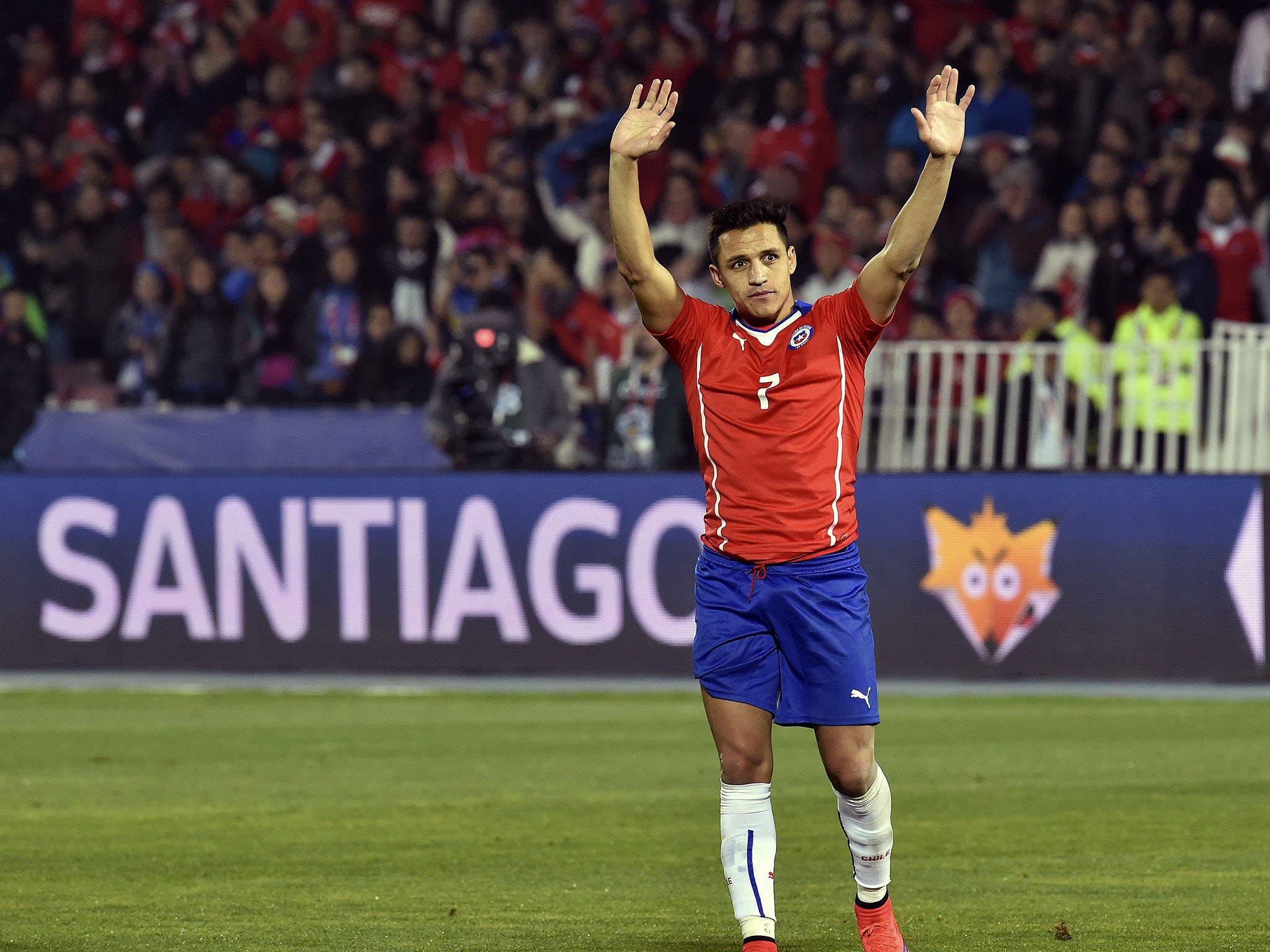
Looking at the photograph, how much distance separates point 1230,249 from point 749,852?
37.9 ft

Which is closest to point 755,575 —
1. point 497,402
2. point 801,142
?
point 497,402

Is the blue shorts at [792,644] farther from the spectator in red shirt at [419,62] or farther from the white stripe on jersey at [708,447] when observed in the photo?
the spectator in red shirt at [419,62]

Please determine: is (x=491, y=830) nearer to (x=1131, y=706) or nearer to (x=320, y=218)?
(x=1131, y=706)

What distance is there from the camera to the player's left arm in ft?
16.9

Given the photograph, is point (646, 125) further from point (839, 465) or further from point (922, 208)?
point (839, 465)

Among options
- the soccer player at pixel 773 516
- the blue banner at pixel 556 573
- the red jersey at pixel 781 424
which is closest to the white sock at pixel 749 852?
the soccer player at pixel 773 516

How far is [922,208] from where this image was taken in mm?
5145

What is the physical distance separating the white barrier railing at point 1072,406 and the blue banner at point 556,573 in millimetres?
454

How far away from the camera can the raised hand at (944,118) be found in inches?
203

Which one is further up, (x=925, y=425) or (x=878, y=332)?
(x=878, y=332)

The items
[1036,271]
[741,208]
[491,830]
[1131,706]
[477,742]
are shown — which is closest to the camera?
[741,208]

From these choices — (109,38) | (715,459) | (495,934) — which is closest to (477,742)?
(495,934)

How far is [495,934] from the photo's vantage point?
19.6ft

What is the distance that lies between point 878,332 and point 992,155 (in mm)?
11974
